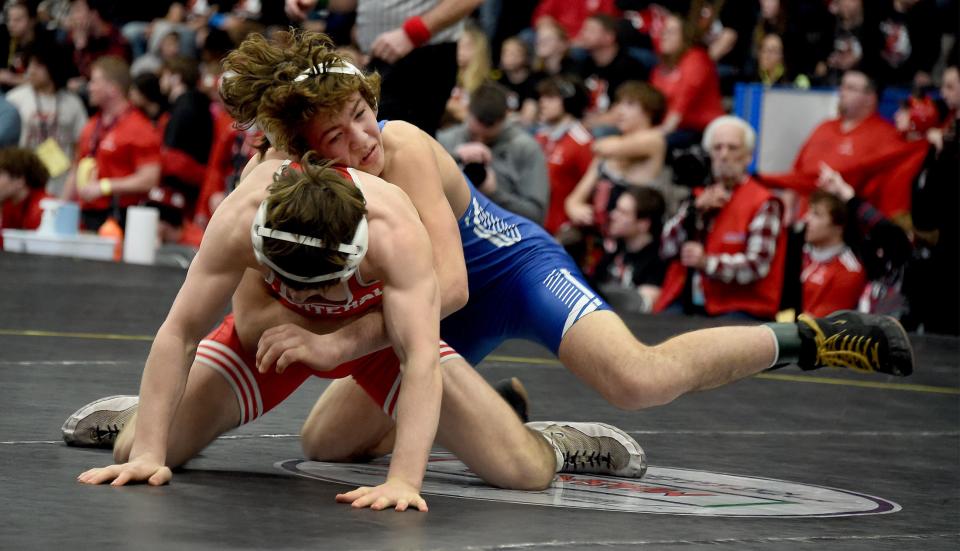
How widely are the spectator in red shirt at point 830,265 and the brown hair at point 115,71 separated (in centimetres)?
460

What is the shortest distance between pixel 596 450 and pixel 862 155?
15.6 feet

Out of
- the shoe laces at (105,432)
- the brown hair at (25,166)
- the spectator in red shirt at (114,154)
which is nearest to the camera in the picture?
the shoe laces at (105,432)

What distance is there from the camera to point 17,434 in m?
3.75

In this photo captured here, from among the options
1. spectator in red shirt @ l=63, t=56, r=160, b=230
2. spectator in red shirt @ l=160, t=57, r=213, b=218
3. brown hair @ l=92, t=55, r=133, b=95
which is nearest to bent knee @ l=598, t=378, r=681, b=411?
spectator in red shirt @ l=63, t=56, r=160, b=230

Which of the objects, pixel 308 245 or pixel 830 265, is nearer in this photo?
pixel 308 245

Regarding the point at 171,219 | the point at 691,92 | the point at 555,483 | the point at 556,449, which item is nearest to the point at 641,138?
the point at 691,92

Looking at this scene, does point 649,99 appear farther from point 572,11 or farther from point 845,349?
point 845,349

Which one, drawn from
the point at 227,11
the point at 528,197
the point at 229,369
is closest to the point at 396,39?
the point at 229,369

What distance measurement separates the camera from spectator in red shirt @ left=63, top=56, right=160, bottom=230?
32.8 ft

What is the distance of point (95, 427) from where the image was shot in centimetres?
370

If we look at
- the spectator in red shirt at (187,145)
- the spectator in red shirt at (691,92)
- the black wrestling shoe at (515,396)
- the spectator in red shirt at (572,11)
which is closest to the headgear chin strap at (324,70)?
the black wrestling shoe at (515,396)

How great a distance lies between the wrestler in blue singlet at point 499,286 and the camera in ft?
13.3

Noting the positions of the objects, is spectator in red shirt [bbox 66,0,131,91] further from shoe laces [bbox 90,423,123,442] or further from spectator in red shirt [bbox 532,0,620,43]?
shoe laces [bbox 90,423,123,442]

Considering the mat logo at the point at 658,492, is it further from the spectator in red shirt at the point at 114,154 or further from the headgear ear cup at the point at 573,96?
the spectator in red shirt at the point at 114,154
